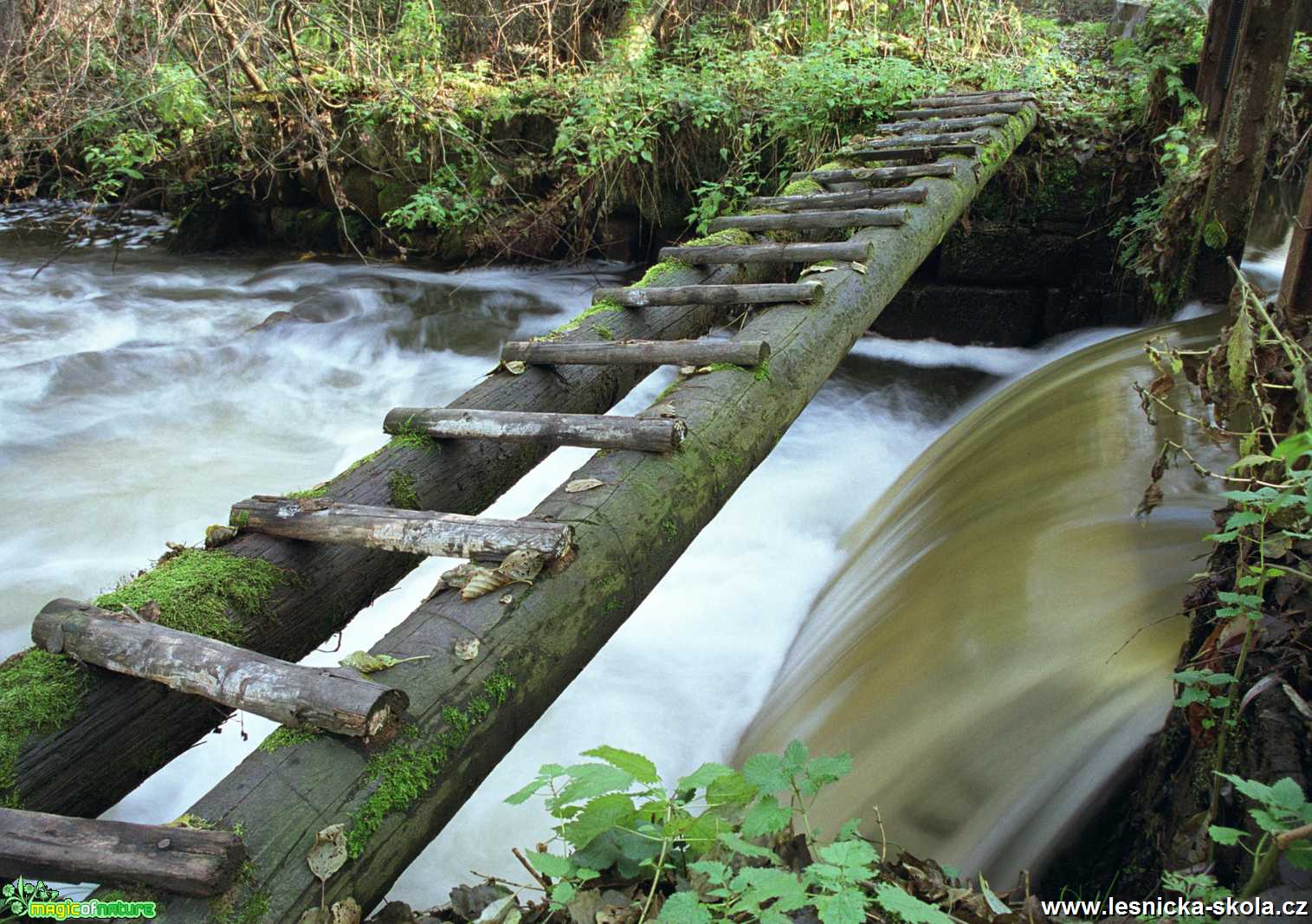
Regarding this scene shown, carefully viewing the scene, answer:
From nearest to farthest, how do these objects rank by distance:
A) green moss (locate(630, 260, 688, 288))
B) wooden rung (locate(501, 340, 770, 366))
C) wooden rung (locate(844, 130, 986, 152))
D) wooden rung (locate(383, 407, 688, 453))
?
1. wooden rung (locate(383, 407, 688, 453))
2. wooden rung (locate(501, 340, 770, 366))
3. green moss (locate(630, 260, 688, 288))
4. wooden rung (locate(844, 130, 986, 152))

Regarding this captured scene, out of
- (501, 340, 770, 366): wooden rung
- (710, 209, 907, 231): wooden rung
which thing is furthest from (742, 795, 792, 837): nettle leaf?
(710, 209, 907, 231): wooden rung

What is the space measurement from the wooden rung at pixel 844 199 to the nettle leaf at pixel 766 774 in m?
3.47

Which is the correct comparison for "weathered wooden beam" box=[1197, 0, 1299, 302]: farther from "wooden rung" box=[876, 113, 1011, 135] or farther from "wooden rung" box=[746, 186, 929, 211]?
"wooden rung" box=[746, 186, 929, 211]

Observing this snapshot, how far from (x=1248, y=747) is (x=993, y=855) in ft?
2.70

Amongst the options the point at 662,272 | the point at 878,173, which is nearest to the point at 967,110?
the point at 878,173

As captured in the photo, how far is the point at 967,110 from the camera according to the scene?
6.55 meters

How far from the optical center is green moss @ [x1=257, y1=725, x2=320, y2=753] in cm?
148

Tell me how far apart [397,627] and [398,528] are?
313 millimetres

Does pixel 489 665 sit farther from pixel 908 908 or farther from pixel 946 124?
pixel 946 124

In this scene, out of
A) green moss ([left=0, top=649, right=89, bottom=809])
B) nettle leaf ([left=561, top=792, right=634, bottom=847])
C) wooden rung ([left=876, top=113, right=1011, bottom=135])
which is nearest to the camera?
green moss ([left=0, top=649, right=89, bottom=809])

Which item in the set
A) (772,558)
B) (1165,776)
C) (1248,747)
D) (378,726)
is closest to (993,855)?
(1165,776)

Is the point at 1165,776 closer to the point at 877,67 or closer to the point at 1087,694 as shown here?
the point at 1087,694

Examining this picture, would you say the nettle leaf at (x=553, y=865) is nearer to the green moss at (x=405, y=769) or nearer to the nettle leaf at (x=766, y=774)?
the green moss at (x=405, y=769)

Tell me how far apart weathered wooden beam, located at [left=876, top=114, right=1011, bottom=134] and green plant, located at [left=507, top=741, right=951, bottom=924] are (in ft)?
17.5
